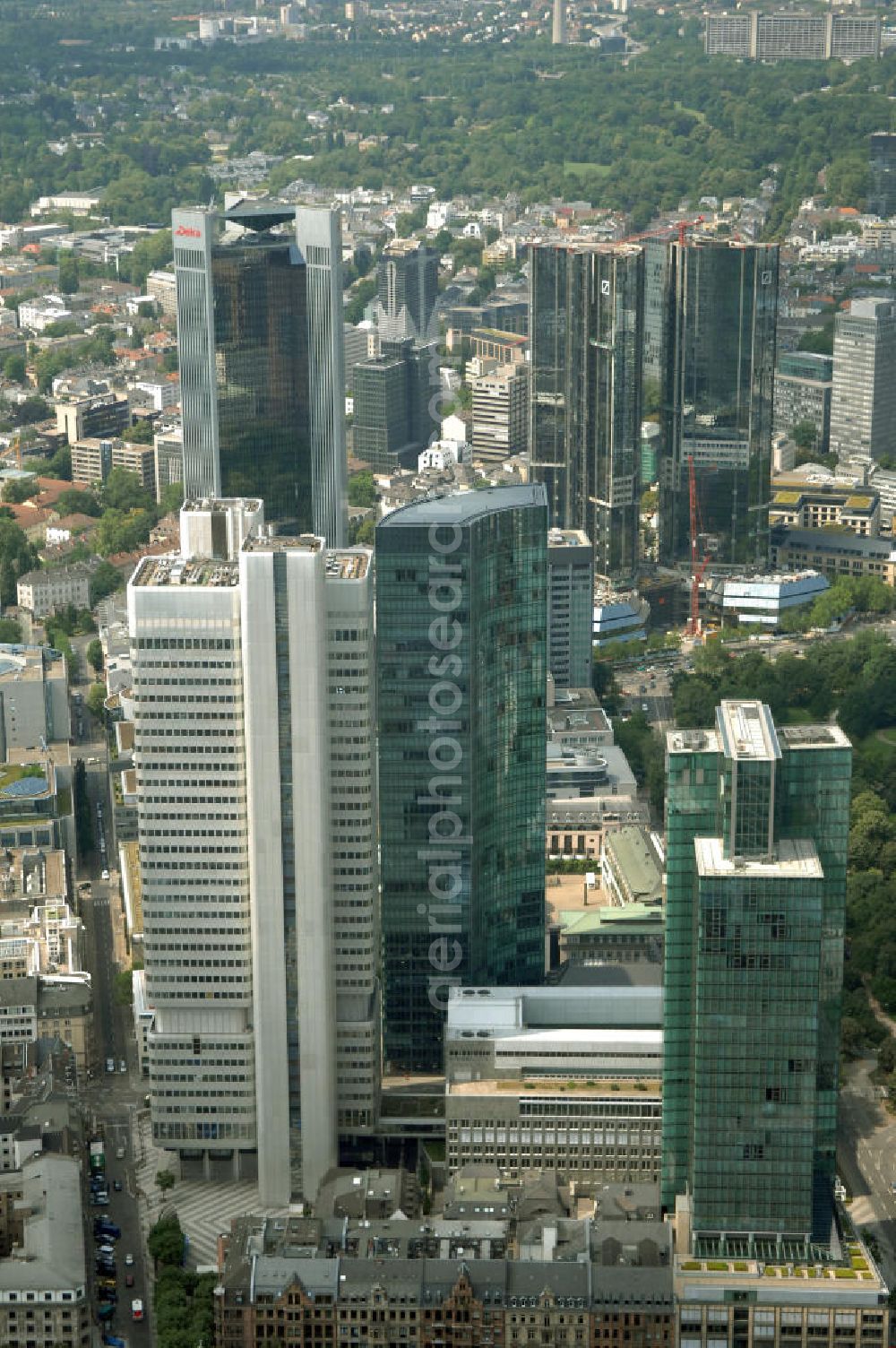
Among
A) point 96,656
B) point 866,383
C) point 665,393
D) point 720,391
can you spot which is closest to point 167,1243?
point 96,656

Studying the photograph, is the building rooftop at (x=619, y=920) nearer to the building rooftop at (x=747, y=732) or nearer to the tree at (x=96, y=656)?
the building rooftop at (x=747, y=732)

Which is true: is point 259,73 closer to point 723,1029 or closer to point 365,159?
point 365,159

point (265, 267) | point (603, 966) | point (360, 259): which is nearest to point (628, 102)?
point (360, 259)

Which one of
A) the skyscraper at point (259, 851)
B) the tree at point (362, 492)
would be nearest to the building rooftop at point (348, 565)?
the skyscraper at point (259, 851)

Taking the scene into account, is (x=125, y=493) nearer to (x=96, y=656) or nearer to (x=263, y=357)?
(x=96, y=656)

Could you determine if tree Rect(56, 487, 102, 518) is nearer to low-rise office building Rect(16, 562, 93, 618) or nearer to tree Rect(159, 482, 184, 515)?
tree Rect(159, 482, 184, 515)

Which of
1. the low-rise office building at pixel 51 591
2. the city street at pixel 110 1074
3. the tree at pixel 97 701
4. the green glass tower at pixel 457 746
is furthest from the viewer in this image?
the low-rise office building at pixel 51 591
